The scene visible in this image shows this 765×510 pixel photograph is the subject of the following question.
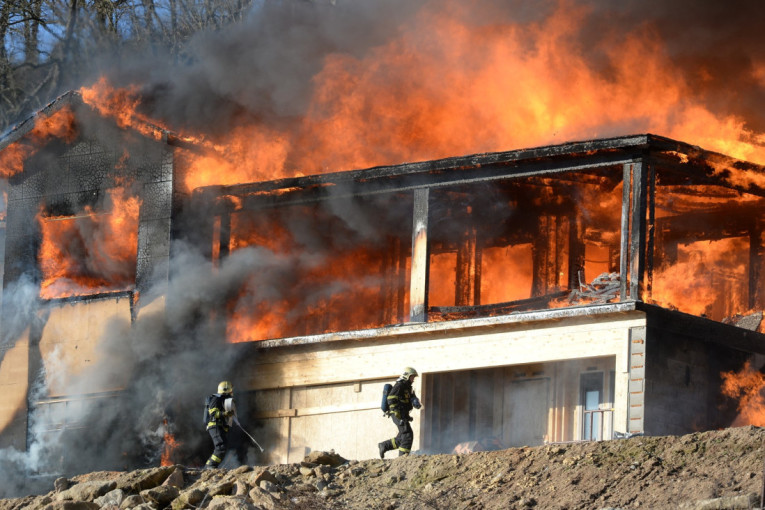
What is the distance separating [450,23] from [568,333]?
33.6 feet

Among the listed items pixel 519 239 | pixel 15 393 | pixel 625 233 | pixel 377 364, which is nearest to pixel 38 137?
pixel 15 393

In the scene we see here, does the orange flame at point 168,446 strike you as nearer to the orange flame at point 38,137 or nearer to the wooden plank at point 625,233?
the orange flame at point 38,137

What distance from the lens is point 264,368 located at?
85.8 feet

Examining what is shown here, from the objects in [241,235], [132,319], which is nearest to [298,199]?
[241,235]

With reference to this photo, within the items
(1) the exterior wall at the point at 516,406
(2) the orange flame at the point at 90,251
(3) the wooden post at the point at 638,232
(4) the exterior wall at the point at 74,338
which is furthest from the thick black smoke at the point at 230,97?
(3) the wooden post at the point at 638,232

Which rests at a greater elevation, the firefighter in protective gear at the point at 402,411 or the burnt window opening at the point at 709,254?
the burnt window opening at the point at 709,254

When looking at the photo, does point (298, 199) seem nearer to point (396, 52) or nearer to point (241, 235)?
point (241, 235)

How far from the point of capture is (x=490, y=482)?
58.6 ft

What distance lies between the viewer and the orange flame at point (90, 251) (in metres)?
27.9

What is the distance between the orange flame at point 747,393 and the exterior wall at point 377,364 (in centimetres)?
241

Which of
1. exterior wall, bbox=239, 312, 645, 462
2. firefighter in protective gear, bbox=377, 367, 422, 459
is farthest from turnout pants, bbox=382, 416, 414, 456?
exterior wall, bbox=239, 312, 645, 462

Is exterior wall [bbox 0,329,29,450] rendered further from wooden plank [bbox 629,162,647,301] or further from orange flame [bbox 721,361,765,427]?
orange flame [bbox 721,361,765,427]

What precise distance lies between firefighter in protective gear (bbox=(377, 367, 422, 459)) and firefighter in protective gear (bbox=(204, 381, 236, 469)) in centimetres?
265

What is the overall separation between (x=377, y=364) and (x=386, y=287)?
384 centimetres
